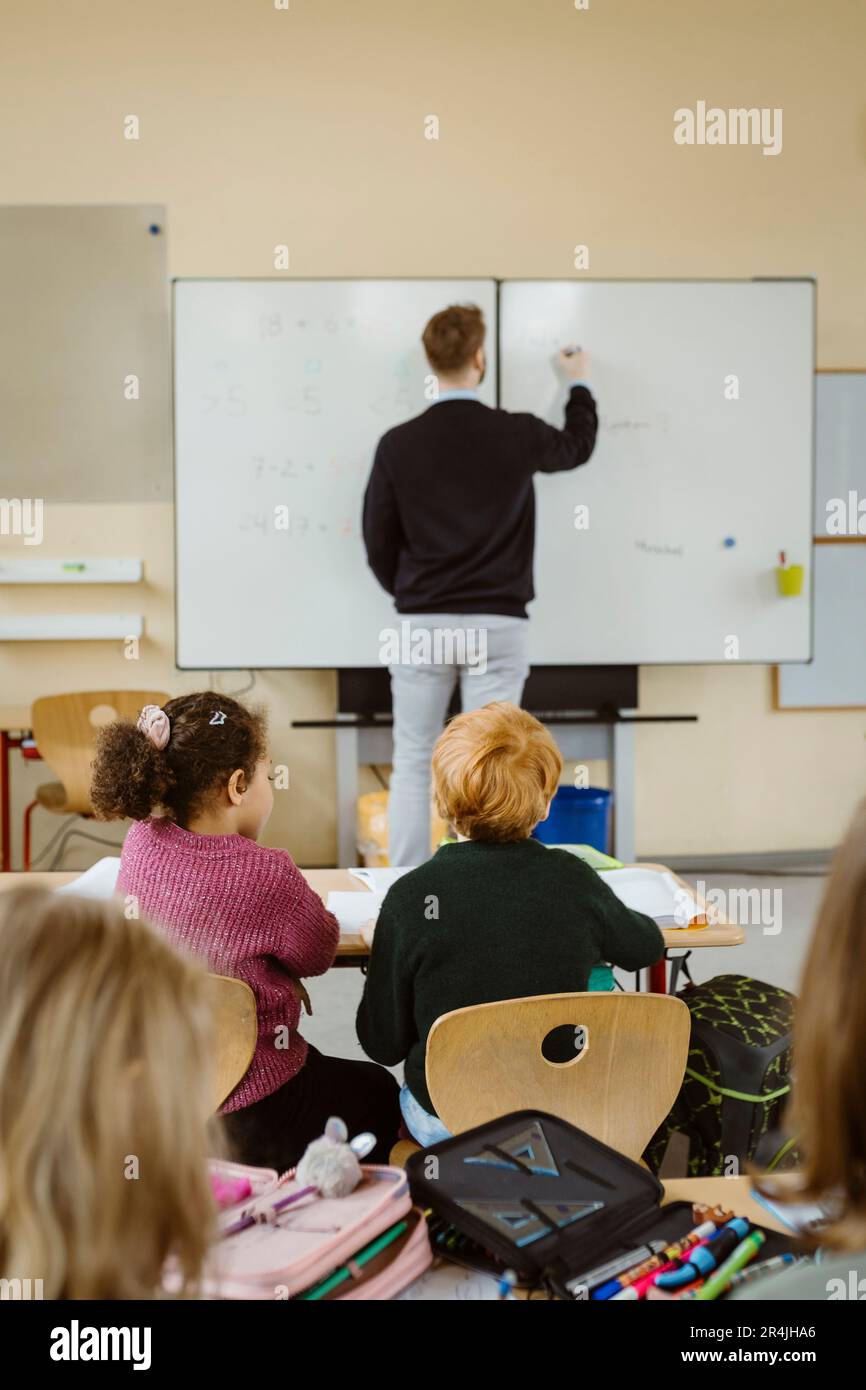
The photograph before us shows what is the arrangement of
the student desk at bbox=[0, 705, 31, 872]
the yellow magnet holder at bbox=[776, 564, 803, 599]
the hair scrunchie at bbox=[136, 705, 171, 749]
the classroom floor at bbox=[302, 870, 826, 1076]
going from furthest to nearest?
the yellow magnet holder at bbox=[776, 564, 803, 599], the student desk at bbox=[0, 705, 31, 872], the classroom floor at bbox=[302, 870, 826, 1076], the hair scrunchie at bbox=[136, 705, 171, 749]

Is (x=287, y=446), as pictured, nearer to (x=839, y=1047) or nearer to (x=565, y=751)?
(x=565, y=751)

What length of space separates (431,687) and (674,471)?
1.35m

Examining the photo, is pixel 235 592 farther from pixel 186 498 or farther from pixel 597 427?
pixel 597 427

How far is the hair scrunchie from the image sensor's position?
6.00 feet

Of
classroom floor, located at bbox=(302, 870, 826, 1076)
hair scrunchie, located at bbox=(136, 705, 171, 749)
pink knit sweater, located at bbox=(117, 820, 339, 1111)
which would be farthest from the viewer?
classroom floor, located at bbox=(302, 870, 826, 1076)

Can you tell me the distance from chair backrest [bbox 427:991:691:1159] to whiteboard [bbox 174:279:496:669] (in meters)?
2.84

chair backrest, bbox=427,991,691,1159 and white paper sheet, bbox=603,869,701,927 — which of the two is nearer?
chair backrest, bbox=427,991,691,1159

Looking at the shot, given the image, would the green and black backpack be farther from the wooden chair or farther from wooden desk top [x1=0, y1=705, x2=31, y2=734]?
→ wooden desk top [x1=0, y1=705, x2=31, y2=734]

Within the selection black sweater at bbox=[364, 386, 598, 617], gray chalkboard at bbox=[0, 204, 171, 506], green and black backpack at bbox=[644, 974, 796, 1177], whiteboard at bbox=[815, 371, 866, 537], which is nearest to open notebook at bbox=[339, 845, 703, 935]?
green and black backpack at bbox=[644, 974, 796, 1177]

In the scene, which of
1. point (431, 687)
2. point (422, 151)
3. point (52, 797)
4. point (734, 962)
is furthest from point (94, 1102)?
point (422, 151)

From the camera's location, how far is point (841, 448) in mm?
4531

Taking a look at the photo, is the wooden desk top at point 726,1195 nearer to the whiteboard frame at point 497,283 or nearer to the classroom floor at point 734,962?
the classroom floor at point 734,962

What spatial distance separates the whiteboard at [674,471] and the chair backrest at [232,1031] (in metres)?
2.85
